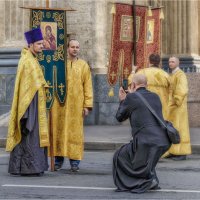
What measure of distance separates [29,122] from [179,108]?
3665 mm

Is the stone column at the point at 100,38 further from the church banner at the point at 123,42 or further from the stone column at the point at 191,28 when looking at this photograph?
the church banner at the point at 123,42

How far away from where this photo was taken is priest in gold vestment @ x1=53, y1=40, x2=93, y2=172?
11805mm

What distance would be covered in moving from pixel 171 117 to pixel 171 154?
0.59 metres

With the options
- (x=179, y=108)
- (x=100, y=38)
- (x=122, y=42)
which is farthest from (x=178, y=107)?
(x=100, y=38)

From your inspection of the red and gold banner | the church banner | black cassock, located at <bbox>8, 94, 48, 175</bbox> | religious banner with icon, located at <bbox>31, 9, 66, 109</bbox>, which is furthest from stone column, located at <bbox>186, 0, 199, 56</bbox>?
black cassock, located at <bbox>8, 94, 48, 175</bbox>

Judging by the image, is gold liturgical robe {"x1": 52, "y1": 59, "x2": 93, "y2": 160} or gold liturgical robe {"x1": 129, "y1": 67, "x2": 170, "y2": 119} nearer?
gold liturgical robe {"x1": 52, "y1": 59, "x2": 93, "y2": 160}

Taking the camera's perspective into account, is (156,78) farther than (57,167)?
Yes

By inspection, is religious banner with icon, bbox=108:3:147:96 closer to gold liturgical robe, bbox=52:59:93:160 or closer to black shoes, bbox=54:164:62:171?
gold liturgical robe, bbox=52:59:93:160

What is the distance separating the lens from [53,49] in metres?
11.9

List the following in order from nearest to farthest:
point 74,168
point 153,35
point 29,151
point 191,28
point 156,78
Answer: point 29,151 < point 74,168 < point 156,78 < point 153,35 < point 191,28

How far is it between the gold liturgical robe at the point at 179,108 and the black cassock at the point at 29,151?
10.8 ft

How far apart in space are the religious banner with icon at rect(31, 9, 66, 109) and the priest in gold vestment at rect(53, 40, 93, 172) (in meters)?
0.11

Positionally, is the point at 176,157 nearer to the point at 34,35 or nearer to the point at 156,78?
the point at 156,78

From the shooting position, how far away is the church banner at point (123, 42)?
14609 millimetres
